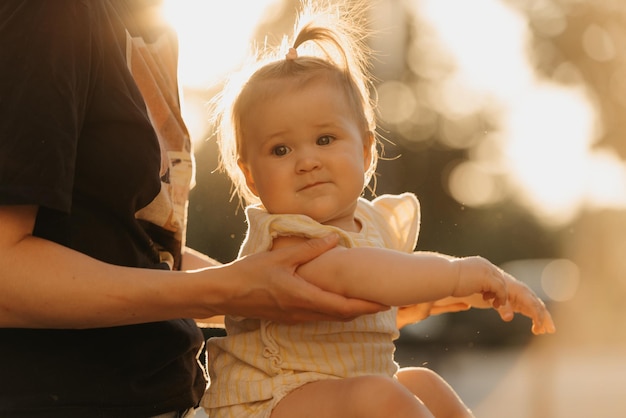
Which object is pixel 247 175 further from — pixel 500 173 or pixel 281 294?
pixel 500 173

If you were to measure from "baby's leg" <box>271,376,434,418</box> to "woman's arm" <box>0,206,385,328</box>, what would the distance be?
0.52ft

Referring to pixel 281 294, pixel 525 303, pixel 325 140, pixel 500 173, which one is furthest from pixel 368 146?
pixel 500 173

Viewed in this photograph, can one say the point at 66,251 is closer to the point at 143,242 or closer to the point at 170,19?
the point at 143,242

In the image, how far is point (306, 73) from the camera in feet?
9.30

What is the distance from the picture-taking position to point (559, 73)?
2277cm

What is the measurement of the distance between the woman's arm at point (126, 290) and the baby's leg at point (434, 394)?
56 centimetres

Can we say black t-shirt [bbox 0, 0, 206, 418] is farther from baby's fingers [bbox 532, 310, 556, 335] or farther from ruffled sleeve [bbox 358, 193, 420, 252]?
baby's fingers [bbox 532, 310, 556, 335]

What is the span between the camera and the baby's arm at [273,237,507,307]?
93.8 inches

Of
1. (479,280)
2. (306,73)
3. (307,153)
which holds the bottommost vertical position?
(479,280)

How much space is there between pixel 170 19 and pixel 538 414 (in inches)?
356

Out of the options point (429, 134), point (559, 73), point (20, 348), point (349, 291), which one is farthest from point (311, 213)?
point (559, 73)

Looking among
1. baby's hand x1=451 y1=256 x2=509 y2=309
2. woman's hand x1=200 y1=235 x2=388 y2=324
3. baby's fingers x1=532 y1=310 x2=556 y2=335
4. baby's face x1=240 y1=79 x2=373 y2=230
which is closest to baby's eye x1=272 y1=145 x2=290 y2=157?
baby's face x1=240 y1=79 x2=373 y2=230

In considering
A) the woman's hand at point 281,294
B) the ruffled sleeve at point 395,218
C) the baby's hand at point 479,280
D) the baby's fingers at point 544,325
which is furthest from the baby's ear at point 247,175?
the baby's fingers at point 544,325

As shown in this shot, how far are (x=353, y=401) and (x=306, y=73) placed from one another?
90 centimetres
